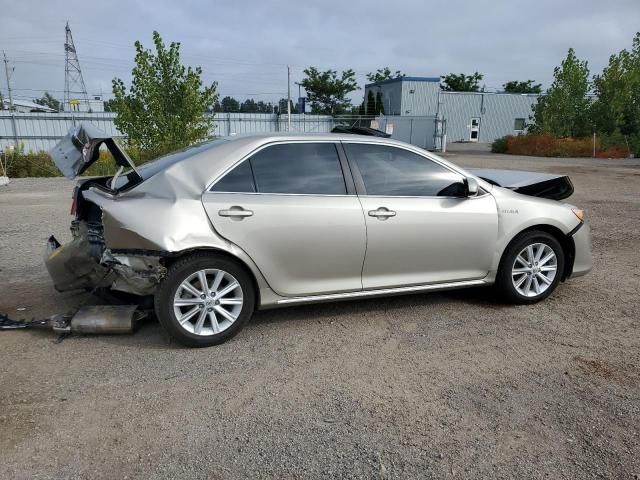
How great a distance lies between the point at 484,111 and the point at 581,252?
1812 inches

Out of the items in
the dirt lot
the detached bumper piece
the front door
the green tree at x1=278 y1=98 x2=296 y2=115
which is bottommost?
the dirt lot

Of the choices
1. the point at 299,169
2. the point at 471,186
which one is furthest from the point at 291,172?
the point at 471,186

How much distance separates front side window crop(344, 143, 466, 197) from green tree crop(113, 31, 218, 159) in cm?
1110

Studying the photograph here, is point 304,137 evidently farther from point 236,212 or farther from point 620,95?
point 620,95

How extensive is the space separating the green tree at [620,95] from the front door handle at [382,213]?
110 ft

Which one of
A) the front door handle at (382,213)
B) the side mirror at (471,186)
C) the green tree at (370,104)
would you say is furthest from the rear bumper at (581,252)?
the green tree at (370,104)

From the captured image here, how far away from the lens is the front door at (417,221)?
4.16 meters

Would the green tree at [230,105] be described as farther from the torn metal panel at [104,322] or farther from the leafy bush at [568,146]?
the torn metal panel at [104,322]

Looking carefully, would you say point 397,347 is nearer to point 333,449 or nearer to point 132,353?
point 333,449

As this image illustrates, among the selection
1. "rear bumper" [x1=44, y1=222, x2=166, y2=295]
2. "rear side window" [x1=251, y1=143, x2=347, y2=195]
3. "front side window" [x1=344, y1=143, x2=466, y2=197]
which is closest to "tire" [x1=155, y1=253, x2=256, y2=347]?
"rear bumper" [x1=44, y1=222, x2=166, y2=295]

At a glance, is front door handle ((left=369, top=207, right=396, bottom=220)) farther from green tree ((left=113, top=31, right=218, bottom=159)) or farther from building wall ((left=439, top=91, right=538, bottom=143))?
building wall ((left=439, top=91, right=538, bottom=143))

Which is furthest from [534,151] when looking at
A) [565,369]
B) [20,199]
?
[565,369]

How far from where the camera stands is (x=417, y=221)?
4.23 metres

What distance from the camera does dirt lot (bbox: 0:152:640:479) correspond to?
256 centimetres
